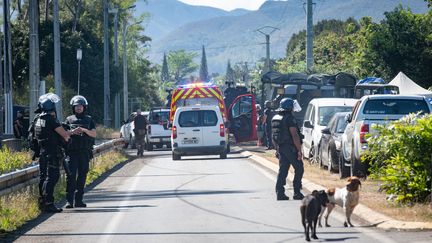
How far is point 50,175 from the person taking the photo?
1780cm

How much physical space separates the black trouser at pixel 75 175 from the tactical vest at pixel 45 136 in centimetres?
67

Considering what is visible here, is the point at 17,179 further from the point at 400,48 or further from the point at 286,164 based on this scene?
the point at 400,48

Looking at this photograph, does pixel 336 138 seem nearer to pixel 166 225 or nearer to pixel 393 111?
pixel 393 111

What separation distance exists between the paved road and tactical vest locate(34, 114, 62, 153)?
1.08 m

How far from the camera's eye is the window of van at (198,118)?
35.9 meters

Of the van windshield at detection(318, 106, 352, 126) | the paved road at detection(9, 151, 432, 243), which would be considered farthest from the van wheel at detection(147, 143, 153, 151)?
the paved road at detection(9, 151, 432, 243)

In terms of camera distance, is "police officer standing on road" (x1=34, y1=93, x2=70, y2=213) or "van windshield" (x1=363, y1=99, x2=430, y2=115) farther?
"van windshield" (x1=363, y1=99, x2=430, y2=115)

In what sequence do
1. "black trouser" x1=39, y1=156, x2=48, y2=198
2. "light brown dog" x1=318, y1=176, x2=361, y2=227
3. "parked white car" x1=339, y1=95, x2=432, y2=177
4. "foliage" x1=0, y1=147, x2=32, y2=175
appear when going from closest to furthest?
"light brown dog" x1=318, y1=176, x2=361, y2=227
"black trouser" x1=39, y1=156, x2=48, y2=198
"parked white car" x1=339, y1=95, x2=432, y2=177
"foliage" x1=0, y1=147, x2=32, y2=175

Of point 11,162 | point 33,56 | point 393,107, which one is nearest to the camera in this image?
point 393,107

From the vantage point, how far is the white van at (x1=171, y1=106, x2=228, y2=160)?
117 feet

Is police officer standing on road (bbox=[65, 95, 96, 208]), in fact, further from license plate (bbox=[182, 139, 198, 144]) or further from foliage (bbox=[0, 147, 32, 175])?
license plate (bbox=[182, 139, 198, 144])

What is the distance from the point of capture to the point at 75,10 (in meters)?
84.4

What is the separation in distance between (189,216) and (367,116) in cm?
658

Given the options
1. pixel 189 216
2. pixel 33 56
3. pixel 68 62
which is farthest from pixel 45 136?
pixel 68 62
